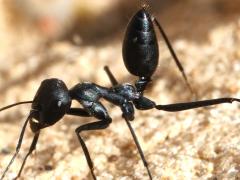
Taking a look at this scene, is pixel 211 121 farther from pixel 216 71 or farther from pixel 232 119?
pixel 216 71

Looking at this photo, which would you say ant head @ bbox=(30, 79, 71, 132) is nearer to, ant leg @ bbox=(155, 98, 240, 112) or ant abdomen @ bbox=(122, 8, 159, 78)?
ant abdomen @ bbox=(122, 8, 159, 78)

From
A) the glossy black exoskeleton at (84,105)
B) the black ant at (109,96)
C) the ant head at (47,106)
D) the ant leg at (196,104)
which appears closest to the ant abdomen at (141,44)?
the black ant at (109,96)

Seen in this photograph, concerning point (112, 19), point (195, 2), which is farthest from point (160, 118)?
point (112, 19)

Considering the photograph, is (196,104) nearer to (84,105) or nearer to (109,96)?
(109,96)

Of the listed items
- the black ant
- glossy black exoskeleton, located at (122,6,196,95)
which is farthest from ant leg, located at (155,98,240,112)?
glossy black exoskeleton, located at (122,6,196,95)

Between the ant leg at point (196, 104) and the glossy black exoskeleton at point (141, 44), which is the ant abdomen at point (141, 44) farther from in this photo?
the ant leg at point (196, 104)

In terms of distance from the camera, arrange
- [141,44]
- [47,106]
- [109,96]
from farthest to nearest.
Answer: [109,96] < [141,44] < [47,106]

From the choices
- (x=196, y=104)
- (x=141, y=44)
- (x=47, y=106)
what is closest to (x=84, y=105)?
(x=47, y=106)
